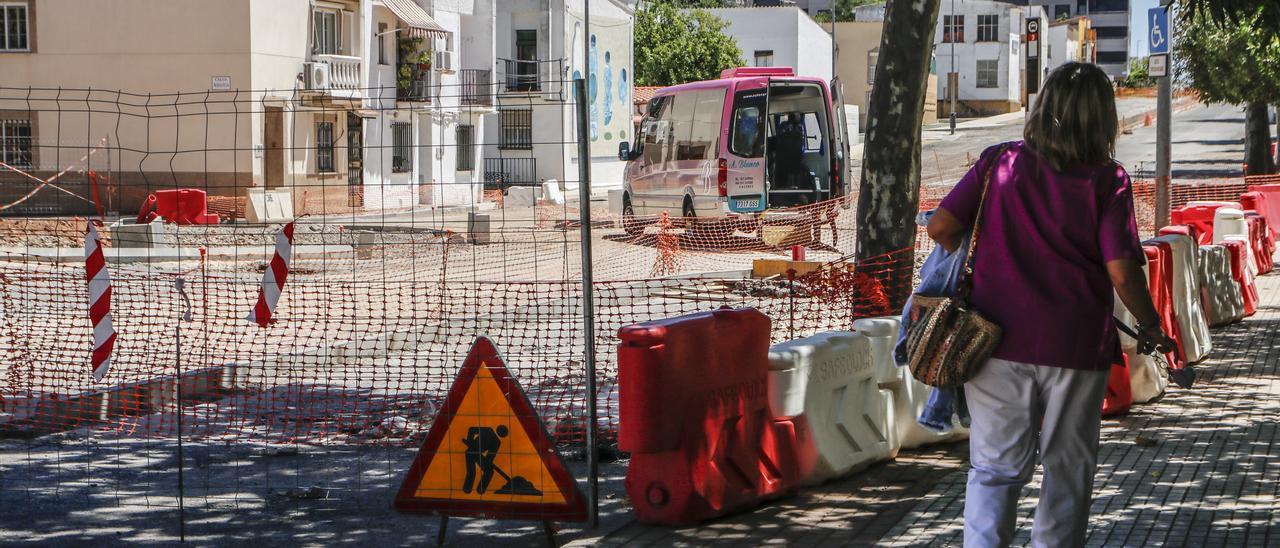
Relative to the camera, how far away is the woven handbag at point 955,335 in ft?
14.9

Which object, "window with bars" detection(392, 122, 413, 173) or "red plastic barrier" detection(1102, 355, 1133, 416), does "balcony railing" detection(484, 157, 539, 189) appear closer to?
"window with bars" detection(392, 122, 413, 173)

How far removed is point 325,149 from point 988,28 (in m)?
58.5

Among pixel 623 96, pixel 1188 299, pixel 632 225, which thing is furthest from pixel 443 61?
pixel 1188 299

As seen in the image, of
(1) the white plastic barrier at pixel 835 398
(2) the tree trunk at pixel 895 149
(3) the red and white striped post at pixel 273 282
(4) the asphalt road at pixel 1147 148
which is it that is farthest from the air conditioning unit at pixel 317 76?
(1) the white plastic barrier at pixel 835 398

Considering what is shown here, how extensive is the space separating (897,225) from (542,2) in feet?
→ 138

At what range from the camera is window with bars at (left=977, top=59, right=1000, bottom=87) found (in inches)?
3494

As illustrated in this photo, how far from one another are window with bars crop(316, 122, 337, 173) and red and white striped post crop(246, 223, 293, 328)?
27842 mm

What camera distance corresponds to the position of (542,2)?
2008 inches

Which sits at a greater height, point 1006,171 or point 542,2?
point 542,2

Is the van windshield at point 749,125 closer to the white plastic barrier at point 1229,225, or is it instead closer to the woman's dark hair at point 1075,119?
the white plastic barrier at point 1229,225

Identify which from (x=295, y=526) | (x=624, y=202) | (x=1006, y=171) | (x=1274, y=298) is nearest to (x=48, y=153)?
(x=624, y=202)

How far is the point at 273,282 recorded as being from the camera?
11617mm

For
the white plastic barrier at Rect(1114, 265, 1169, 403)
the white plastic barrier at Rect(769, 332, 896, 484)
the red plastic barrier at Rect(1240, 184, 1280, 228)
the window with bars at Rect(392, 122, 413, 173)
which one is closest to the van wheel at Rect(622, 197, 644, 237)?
the red plastic barrier at Rect(1240, 184, 1280, 228)

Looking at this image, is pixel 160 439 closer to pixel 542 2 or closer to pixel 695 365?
pixel 695 365
